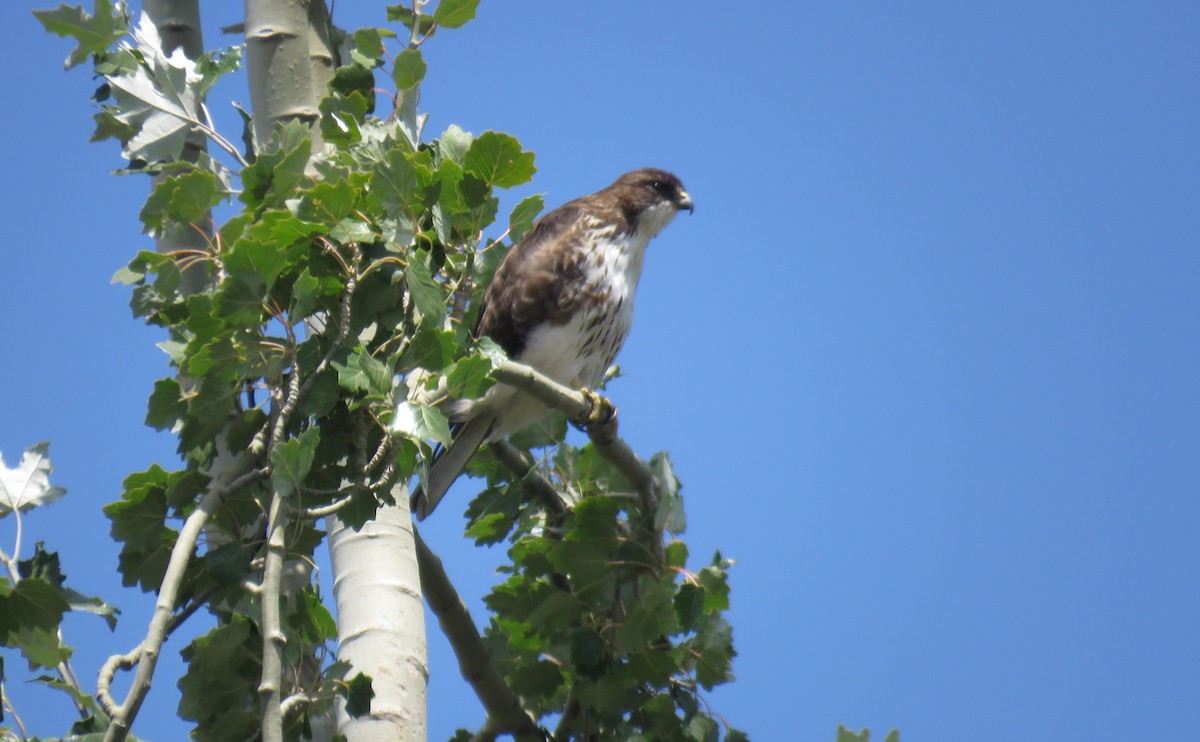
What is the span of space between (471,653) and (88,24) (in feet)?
6.59

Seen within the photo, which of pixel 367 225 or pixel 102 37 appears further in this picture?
pixel 102 37

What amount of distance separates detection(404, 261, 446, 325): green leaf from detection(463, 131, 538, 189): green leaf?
31 cm

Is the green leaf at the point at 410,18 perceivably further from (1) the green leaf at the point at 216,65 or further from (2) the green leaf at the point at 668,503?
(2) the green leaf at the point at 668,503

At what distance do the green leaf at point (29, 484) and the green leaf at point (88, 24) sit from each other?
50.1 inches

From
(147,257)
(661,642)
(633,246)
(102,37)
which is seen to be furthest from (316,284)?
(633,246)

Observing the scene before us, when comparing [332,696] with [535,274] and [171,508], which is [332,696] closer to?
[171,508]

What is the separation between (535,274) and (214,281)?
6.96 ft

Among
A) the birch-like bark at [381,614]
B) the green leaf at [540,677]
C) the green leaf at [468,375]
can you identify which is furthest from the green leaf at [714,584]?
the green leaf at [468,375]

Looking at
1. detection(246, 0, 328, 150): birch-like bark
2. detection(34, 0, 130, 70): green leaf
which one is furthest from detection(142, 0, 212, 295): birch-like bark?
detection(34, 0, 130, 70): green leaf

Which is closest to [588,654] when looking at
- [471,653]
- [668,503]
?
[471,653]

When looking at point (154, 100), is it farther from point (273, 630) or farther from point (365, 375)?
point (273, 630)

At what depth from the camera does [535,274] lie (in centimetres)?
512

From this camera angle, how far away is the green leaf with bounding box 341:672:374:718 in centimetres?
278

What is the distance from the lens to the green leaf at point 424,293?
260 cm
